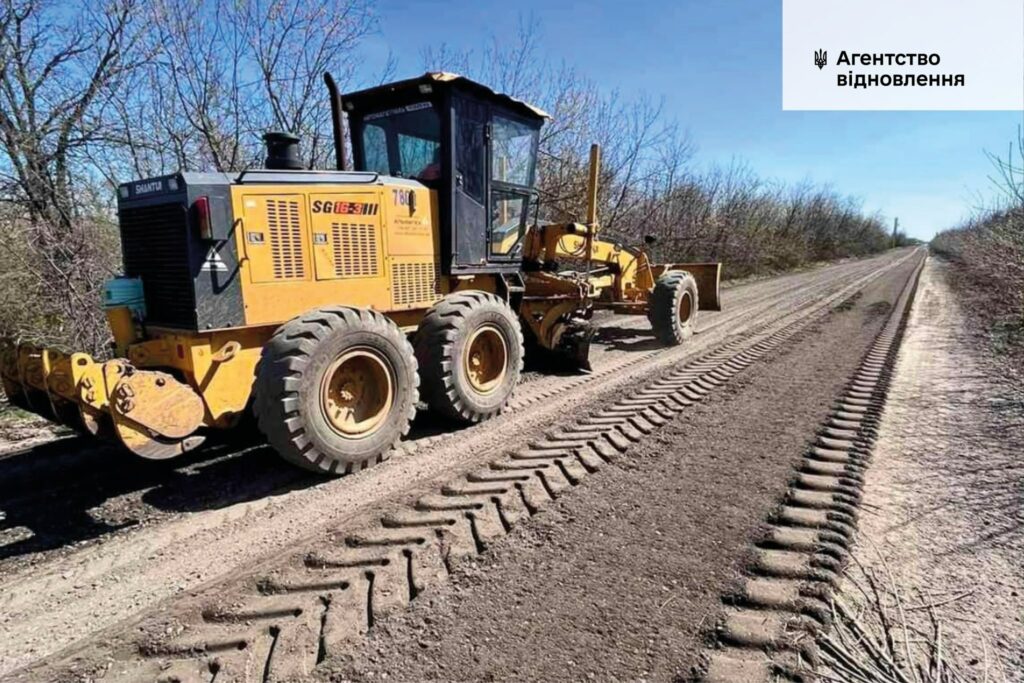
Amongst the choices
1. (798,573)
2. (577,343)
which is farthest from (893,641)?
(577,343)

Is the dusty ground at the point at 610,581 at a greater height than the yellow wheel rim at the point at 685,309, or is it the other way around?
the yellow wheel rim at the point at 685,309

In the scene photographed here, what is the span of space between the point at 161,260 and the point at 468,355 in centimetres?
236

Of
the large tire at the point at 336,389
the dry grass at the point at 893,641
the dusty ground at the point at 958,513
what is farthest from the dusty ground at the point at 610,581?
the large tire at the point at 336,389

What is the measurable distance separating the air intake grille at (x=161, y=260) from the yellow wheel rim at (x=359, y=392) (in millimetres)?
960

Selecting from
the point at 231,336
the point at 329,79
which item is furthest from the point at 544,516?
the point at 329,79

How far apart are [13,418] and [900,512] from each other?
6.89 meters

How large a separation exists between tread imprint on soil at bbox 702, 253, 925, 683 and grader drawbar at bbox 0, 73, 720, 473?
8.24ft

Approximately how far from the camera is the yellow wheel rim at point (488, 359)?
5.27 meters

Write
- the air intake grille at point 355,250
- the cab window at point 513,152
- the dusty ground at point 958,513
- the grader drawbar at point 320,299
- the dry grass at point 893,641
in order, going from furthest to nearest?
the cab window at point 513,152 < the air intake grille at point 355,250 < the grader drawbar at point 320,299 < the dusty ground at point 958,513 < the dry grass at point 893,641

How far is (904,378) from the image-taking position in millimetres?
6488

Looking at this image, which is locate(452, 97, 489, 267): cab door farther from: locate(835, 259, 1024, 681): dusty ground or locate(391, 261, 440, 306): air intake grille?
locate(835, 259, 1024, 681): dusty ground

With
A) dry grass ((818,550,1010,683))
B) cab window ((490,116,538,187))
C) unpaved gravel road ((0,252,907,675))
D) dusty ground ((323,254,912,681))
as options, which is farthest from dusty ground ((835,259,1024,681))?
cab window ((490,116,538,187))

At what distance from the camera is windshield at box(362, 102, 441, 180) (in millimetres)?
5246

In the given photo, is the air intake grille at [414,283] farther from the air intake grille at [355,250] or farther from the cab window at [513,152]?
the cab window at [513,152]
